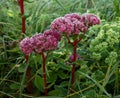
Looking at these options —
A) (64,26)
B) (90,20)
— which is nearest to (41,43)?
(64,26)

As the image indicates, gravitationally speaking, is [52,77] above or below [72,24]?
below

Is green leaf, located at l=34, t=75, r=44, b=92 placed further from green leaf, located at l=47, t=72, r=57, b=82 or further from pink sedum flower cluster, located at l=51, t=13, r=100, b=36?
pink sedum flower cluster, located at l=51, t=13, r=100, b=36

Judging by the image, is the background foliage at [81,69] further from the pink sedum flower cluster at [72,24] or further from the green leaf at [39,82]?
the pink sedum flower cluster at [72,24]

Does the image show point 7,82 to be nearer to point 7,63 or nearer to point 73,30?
point 7,63

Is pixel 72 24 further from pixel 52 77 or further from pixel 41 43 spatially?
pixel 52 77

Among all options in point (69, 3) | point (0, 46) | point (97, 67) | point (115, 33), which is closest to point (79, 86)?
point (97, 67)

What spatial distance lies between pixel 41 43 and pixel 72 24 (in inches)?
6.2

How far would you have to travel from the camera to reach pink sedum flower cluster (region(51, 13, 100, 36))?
52.8 inches

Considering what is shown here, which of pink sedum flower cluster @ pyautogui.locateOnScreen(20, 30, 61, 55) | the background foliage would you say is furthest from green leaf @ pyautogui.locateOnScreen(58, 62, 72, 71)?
pink sedum flower cluster @ pyautogui.locateOnScreen(20, 30, 61, 55)

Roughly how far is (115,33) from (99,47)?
0.37 feet

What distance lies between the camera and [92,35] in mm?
1972

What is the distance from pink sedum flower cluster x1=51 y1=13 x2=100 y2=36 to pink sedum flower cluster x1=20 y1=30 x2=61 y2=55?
39 mm

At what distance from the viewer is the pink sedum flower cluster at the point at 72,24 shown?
4.40 feet

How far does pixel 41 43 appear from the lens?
53.7 inches
